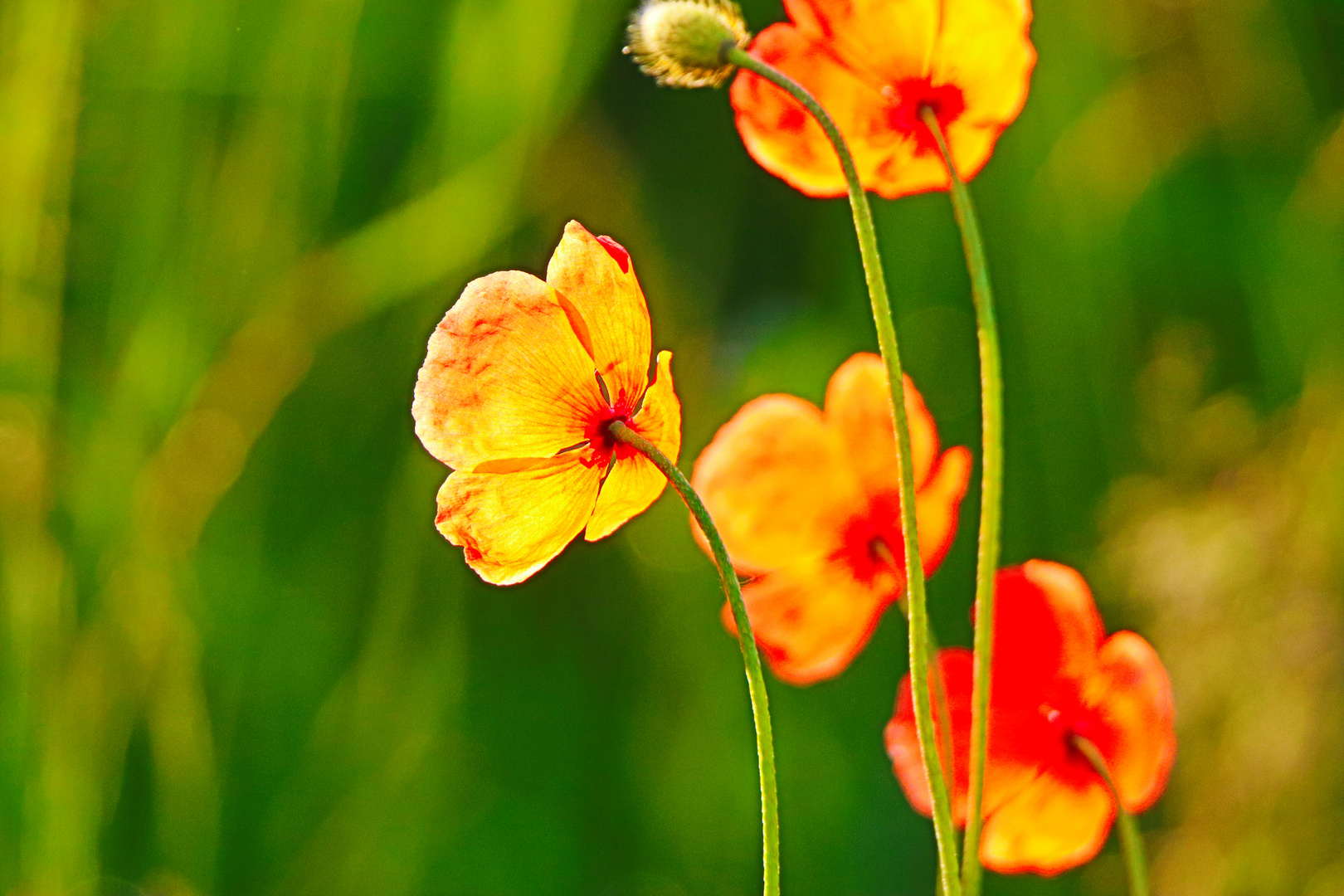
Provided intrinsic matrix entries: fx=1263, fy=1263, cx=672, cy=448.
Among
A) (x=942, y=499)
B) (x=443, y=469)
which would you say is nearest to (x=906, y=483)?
(x=942, y=499)

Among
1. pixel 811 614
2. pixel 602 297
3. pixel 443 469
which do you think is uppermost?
pixel 602 297

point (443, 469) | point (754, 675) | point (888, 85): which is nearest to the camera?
point (754, 675)

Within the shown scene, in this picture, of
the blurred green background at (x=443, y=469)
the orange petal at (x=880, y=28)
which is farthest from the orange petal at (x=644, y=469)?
the blurred green background at (x=443, y=469)

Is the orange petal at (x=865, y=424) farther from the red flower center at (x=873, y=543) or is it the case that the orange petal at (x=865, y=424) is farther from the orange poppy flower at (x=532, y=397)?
the orange poppy flower at (x=532, y=397)

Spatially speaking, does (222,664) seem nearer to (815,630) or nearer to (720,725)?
(720,725)

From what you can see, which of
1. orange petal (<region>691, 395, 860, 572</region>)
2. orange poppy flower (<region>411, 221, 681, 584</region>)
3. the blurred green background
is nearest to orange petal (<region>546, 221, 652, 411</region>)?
orange poppy flower (<region>411, 221, 681, 584</region>)

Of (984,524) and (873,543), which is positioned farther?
(873,543)

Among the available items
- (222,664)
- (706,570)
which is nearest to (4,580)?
A: (222,664)

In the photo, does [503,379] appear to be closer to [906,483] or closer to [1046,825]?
[906,483]
